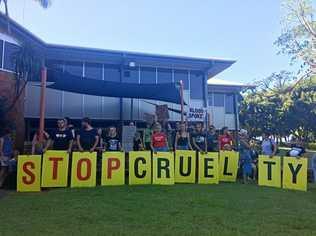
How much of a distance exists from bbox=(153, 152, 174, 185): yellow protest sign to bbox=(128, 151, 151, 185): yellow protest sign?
0.16 meters

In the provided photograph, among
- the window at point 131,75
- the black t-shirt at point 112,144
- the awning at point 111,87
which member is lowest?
the black t-shirt at point 112,144

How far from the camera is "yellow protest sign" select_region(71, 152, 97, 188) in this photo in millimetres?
8683

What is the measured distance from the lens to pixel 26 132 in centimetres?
1736

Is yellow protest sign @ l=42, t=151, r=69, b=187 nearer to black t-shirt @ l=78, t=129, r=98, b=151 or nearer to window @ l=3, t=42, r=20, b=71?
black t-shirt @ l=78, t=129, r=98, b=151

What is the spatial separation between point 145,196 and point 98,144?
2.37 meters

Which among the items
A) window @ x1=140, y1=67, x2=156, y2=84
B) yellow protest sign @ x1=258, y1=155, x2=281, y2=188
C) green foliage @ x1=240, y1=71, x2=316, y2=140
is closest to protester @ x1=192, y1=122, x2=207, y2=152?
yellow protest sign @ x1=258, y1=155, x2=281, y2=188

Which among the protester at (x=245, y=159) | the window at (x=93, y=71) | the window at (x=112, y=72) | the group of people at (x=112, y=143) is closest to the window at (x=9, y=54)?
the window at (x=93, y=71)

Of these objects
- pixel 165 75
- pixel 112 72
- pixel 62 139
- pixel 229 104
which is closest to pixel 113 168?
pixel 62 139

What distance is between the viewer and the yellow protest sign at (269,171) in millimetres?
9672

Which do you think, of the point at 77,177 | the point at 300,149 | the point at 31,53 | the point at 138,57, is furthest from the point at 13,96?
the point at 300,149

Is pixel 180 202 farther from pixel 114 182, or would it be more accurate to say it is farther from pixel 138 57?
pixel 138 57

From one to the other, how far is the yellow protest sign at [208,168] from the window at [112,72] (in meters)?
9.82

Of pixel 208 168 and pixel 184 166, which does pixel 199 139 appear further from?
pixel 184 166

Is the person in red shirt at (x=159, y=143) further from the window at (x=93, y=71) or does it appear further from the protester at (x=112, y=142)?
the window at (x=93, y=71)
